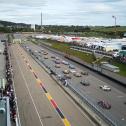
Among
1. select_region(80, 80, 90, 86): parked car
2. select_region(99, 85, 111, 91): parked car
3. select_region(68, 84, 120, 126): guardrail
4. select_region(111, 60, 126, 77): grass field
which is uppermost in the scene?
select_region(68, 84, 120, 126): guardrail

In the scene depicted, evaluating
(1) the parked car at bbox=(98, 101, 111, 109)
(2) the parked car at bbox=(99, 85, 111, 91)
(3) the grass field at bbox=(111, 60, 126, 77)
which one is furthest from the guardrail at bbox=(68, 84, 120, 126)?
(3) the grass field at bbox=(111, 60, 126, 77)

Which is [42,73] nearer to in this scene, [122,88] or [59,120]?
[122,88]

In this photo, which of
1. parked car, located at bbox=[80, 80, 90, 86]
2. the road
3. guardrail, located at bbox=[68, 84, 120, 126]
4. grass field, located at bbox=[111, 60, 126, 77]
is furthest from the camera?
grass field, located at bbox=[111, 60, 126, 77]

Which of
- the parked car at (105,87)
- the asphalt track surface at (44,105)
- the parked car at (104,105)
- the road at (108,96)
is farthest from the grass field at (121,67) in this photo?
the parked car at (104,105)

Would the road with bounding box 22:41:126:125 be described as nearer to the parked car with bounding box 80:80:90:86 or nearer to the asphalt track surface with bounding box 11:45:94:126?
the parked car with bounding box 80:80:90:86

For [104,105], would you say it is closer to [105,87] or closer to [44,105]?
[44,105]

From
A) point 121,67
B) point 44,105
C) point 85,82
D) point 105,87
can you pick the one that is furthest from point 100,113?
point 121,67

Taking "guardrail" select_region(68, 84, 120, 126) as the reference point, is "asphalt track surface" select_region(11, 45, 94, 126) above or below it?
below

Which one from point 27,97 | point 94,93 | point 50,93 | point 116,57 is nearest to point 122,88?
point 94,93

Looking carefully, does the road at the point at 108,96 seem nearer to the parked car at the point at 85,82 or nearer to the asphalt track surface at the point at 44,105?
the parked car at the point at 85,82

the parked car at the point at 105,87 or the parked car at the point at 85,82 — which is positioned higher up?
the parked car at the point at 105,87
